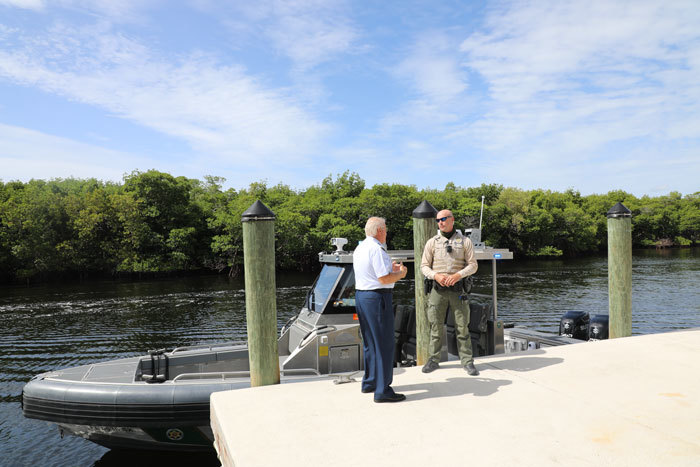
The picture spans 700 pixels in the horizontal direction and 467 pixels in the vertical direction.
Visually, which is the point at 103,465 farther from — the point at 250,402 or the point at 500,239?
the point at 500,239

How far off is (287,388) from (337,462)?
5.15ft

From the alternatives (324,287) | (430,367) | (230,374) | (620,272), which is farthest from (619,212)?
(230,374)

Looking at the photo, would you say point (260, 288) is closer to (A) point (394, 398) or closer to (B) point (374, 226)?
(B) point (374, 226)

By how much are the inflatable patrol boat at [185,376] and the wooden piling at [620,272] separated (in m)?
0.85

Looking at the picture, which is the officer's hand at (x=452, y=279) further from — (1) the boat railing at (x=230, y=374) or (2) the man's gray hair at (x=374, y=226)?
(1) the boat railing at (x=230, y=374)

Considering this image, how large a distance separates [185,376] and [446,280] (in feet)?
11.2

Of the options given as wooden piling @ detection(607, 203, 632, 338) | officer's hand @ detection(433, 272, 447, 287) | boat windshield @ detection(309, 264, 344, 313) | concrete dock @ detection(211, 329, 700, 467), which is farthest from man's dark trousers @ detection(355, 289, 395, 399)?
wooden piling @ detection(607, 203, 632, 338)

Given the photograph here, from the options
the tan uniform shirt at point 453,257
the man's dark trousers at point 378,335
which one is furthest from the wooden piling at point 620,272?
the man's dark trousers at point 378,335

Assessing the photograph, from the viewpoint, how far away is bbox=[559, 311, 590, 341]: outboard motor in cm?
789

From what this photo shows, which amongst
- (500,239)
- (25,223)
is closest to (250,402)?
(25,223)

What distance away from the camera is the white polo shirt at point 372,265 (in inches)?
150

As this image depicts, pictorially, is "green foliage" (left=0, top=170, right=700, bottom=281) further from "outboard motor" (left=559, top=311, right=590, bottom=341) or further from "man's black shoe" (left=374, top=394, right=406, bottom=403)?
"man's black shoe" (left=374, top=394, right=406, bottom=403)

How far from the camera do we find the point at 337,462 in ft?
9.05

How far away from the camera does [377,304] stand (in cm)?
385
